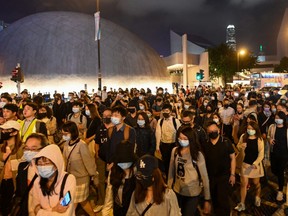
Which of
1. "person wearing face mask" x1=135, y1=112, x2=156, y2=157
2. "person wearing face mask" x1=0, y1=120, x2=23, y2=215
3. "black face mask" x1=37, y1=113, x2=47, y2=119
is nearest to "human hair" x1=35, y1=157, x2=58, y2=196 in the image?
"person wearing face mask" x1=0, y1=120, x2=23, y2=215

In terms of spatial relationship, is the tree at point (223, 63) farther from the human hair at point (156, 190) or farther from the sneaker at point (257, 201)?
the human hair at point (156, 190)

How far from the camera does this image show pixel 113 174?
3521 millimetres

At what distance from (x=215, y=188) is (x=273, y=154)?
2.36 metres

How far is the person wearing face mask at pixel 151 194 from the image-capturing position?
293 centimetres

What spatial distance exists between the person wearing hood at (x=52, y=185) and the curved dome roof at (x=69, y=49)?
108ft

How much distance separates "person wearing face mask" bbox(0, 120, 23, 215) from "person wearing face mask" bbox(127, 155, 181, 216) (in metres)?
2.61

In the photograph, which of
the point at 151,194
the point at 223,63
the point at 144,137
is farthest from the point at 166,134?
the point at 223,63

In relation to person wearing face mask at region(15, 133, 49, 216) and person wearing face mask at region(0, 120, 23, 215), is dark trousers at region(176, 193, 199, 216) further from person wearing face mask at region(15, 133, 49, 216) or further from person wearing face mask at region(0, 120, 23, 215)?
person wearing face mask at region(0, 120, 23, 215)

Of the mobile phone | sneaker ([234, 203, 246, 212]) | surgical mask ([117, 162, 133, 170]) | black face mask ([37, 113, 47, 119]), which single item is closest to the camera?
the mobile phone

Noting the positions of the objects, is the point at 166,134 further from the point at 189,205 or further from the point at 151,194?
the point at 151,194

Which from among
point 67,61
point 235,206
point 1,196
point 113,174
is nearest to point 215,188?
point 235,206

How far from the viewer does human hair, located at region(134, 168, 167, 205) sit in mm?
2917

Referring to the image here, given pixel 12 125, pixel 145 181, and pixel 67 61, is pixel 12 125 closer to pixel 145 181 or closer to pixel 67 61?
pixel 145 181

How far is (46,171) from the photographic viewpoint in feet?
9.92
